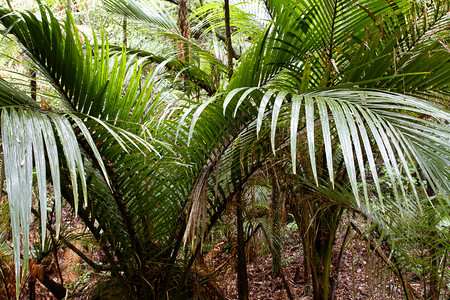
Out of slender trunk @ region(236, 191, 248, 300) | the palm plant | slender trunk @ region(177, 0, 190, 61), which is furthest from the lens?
slender trunk @ region(177, 0, 190, 61)

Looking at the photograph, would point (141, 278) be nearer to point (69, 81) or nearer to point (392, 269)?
point (69, 81)

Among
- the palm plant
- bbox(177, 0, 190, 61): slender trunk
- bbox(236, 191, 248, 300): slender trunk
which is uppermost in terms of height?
bbox(177, 0, 190, 61): slender trunk

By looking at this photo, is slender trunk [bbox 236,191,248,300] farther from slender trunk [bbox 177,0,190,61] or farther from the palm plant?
slender trunk [bbox 177,0,190,61]

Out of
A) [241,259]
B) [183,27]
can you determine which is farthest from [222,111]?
[183,27]

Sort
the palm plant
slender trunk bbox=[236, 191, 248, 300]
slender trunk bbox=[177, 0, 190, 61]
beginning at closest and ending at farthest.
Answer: the palm plant < slender trunk bbox=[236, 191, 248, 300] < slender trunk bbox=[177, 0, 190, 61]

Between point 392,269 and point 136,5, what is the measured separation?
5.86 ft

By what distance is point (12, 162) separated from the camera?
2.12 feet

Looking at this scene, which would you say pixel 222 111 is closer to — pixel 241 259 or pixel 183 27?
pixel 241 259

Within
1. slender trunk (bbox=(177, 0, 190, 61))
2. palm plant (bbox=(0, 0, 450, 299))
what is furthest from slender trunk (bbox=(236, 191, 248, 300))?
slender trunk (bbox=(177, 0, 190, 61))

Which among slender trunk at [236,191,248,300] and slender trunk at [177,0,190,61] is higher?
slender trunk at [177,0,190,61]

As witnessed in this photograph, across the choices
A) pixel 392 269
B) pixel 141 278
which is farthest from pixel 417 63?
pixel 141 278

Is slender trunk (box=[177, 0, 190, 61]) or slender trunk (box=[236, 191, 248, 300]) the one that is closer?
slender trunk (box=[236, 191, 248, 300])

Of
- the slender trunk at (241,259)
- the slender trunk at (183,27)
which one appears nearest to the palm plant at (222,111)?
the slender trunk at (241,259)

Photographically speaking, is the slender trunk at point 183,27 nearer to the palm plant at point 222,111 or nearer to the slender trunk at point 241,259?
the palm plant at point 222,111
